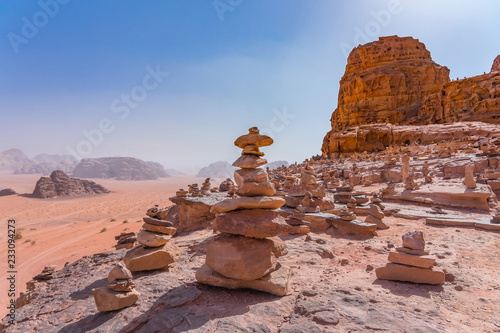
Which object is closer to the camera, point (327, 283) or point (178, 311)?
point (178, 311)

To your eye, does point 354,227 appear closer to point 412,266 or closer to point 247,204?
point 412,266

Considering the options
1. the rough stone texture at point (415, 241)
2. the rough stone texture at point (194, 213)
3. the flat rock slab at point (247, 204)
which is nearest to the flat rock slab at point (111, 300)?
the flat rock slab at point (247, 204)

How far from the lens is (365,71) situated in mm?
44188

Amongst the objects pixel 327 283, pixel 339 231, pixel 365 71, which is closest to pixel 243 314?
pixel 327 283

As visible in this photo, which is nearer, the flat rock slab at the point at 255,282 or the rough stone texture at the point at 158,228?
the flat rock slab at the point at 255,282

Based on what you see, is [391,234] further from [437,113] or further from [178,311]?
[437,113]

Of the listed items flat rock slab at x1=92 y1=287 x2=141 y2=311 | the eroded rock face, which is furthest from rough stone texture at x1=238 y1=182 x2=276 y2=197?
the eroded rock face

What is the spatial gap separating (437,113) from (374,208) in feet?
115

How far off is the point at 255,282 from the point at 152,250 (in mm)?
2639

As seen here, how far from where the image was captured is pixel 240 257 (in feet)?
14.6

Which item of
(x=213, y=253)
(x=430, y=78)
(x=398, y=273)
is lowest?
(x=398, y=273)

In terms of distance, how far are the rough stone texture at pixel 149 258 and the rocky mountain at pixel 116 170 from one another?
4417 inches

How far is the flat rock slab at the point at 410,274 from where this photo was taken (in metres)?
4.52

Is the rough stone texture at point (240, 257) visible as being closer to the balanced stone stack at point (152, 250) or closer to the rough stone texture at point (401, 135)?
the balanced stone stack at point (152, 250)
